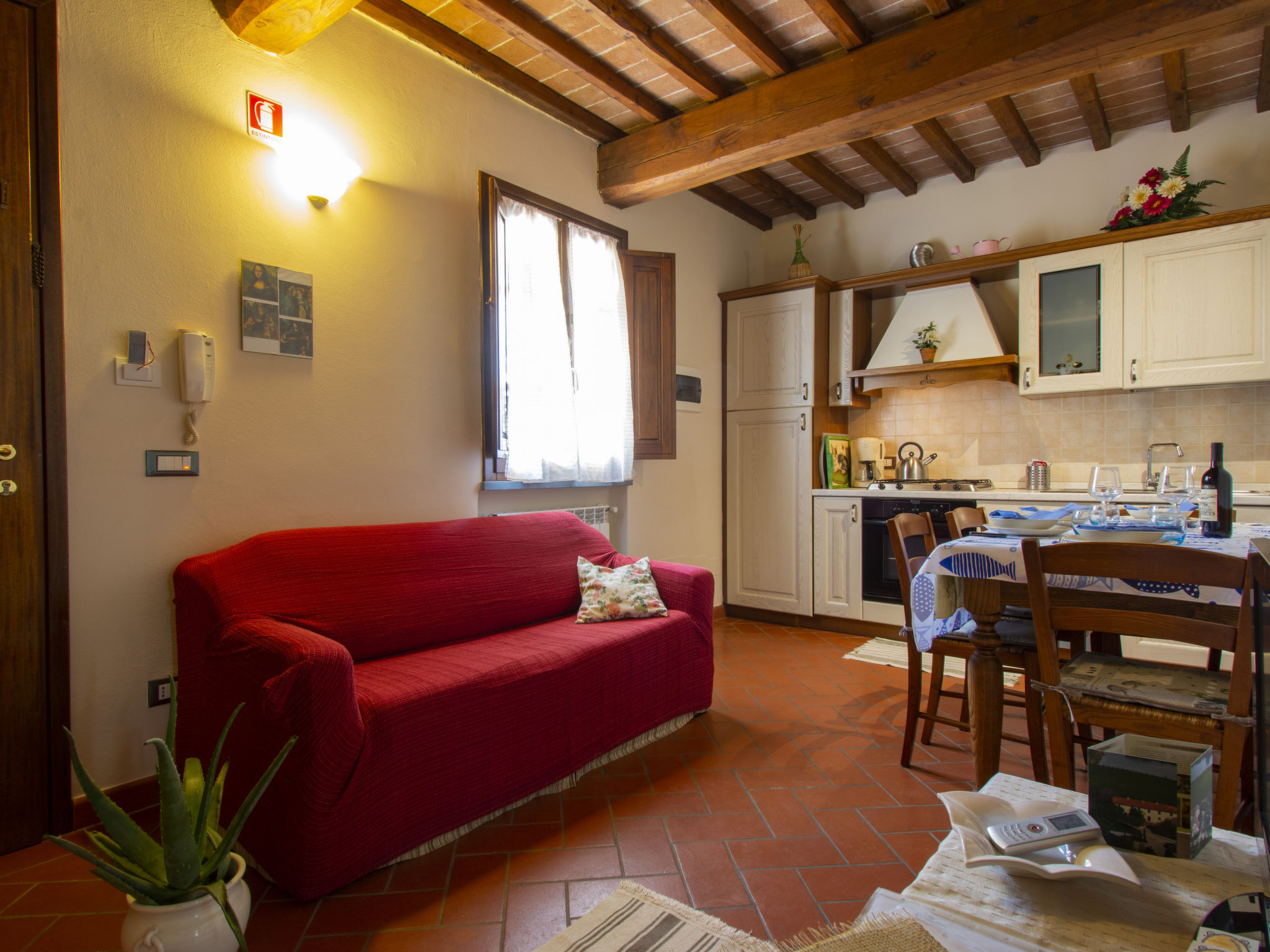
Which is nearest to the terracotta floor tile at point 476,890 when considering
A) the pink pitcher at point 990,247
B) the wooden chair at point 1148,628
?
the wooden chair at point 1148,628

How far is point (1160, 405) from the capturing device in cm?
378

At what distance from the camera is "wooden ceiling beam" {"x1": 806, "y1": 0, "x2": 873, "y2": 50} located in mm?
2684

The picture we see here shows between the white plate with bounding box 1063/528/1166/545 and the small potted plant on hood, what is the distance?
2.27m

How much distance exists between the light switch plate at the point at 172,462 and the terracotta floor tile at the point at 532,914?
1641 millimetres

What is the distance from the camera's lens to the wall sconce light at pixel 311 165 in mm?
2521

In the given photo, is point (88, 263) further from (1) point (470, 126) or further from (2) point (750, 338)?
(2) point (750, 338)

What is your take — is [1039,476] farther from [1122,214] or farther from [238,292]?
[238,292]

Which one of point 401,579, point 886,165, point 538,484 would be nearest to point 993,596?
point 401,579

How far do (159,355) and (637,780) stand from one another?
6.84 feet

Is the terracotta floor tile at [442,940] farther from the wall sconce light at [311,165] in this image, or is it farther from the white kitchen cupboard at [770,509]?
the white kitchen cupboard at [770,509]

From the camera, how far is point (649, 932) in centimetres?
154

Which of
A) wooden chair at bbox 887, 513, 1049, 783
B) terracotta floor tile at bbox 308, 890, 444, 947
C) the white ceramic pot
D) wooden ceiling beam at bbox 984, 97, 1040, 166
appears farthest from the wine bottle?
the white ceramic pot

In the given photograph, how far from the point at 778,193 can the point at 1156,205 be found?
6.96 ft

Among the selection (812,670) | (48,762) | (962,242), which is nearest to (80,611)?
(48,762)
